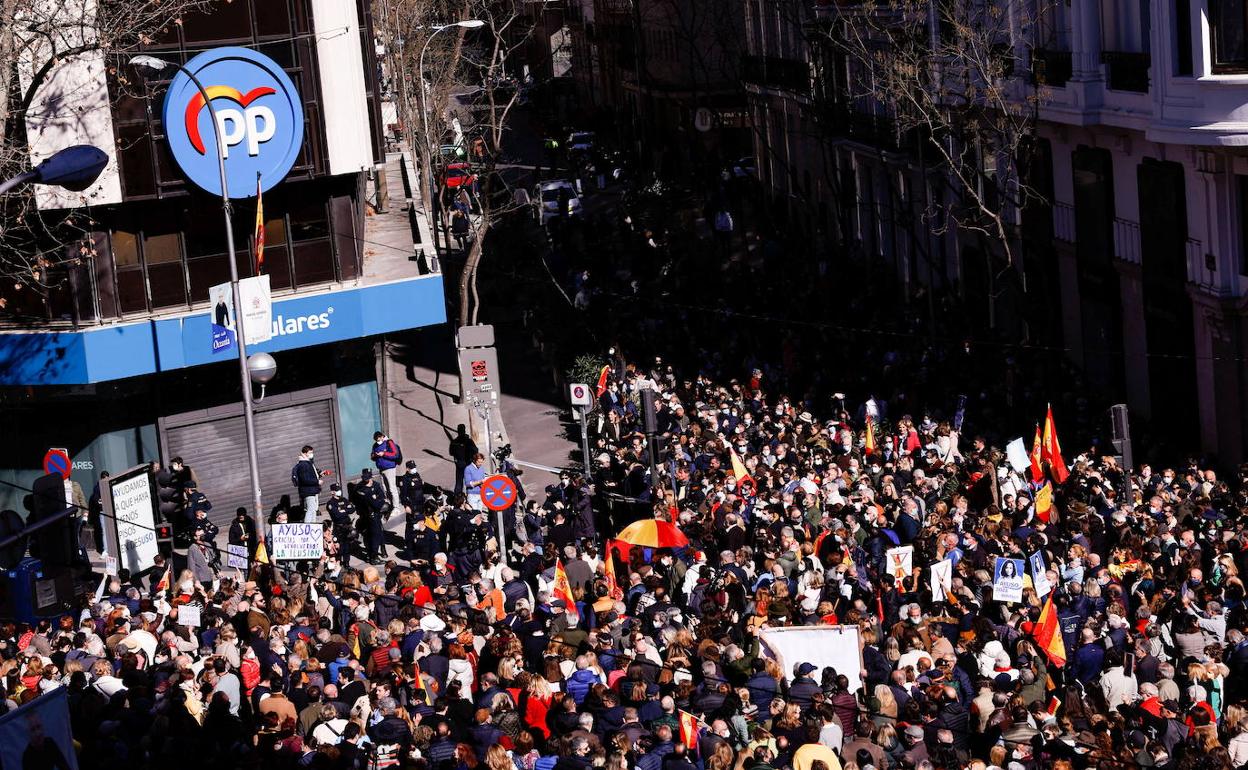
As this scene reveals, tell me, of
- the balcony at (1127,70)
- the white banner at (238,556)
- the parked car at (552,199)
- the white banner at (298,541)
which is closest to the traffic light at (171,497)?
the white banner at (238,556)

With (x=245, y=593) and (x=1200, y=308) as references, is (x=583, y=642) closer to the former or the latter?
(x=245, y=593)

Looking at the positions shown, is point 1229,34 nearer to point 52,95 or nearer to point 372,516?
point 372,516

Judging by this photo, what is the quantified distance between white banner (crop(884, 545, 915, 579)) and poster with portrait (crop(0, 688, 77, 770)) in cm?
1072

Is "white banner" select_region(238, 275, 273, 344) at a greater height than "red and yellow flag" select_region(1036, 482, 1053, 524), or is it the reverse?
"white banner" select_region(238, 275, 273, 344)

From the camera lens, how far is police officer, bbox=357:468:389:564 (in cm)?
2791

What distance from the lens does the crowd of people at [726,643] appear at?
1506 centimetres

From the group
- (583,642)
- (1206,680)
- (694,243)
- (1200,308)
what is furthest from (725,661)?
(694,243)

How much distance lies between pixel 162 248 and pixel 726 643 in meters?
16.8

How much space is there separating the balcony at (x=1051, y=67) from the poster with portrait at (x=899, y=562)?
15058mm

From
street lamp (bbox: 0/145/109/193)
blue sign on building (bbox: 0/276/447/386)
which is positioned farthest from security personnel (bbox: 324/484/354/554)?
street lamp (bbox: 0/145/109/193)

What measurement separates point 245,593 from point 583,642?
485 cm

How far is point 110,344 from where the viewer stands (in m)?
30.2

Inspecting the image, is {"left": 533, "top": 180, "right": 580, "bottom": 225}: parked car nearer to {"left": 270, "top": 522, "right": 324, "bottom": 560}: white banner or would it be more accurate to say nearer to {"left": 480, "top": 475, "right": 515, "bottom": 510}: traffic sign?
{"left": 480, "top": 475, "right": 515, "bottom": 510}: traffic sign

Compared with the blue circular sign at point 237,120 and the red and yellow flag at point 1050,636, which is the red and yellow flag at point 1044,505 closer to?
the red and yellow flag at point 1050,636
